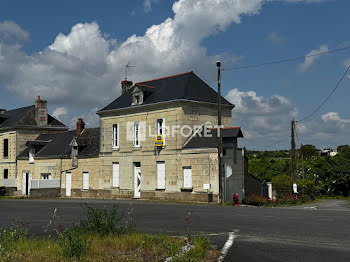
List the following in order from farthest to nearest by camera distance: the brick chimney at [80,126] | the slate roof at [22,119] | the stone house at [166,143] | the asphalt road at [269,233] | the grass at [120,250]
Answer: the slate roof at [22,119] < the brick chimney at [80,126] < the stone house at [166,143] < the asphalt road at [269,233] < the grass at [120,250]

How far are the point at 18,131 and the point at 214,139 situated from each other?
2479 cm

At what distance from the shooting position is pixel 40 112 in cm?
4478

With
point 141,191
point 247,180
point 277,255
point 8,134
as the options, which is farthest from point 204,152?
point 8,134

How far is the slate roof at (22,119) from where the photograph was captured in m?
43.8

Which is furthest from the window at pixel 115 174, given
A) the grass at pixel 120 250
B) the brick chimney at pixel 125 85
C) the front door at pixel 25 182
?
the grass at pixel 120 250

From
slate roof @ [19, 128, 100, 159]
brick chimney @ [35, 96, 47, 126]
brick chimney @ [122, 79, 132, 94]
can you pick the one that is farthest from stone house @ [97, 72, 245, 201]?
brick chimney @ [35, 96, 47, 126]

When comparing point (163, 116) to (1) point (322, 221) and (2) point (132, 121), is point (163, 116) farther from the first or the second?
(1) point (322, 221)

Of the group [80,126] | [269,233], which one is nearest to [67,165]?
[80,126]

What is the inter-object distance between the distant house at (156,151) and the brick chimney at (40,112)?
850 cm

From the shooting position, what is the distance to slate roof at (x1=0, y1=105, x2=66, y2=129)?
43750 mm

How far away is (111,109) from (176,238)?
2318 cm

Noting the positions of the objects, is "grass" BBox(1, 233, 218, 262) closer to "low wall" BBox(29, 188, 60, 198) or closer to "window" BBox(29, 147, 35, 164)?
"low wall" BBox(29, 188, 60, 198)

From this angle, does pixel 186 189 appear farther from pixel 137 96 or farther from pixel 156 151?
pixel 137 96

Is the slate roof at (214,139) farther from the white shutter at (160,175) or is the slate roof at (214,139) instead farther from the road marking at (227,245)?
the road marking at (227,245)
